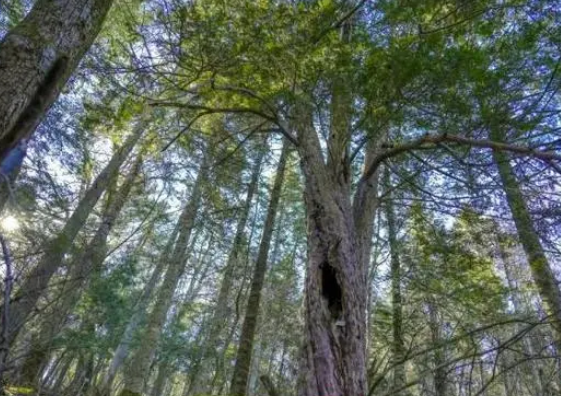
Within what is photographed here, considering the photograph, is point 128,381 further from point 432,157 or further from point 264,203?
point 432,157

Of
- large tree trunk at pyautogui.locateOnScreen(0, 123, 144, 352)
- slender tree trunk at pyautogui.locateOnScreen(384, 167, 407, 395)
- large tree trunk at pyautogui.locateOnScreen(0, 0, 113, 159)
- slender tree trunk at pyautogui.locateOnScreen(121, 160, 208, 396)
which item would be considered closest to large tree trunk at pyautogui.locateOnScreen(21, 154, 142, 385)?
large tree trunk at pyautogui.locateOnScreen(0, 123, 144, 352)

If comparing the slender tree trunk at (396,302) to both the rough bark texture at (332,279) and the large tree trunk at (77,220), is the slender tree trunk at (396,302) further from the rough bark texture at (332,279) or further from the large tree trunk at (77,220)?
the large tree trunk at (77,220)

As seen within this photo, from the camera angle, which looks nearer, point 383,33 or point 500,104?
point 500,104

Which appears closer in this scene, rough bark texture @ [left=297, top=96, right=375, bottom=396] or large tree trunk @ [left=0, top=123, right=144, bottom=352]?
rough bark texture @ [left=297, top=96, right=375, bottom=396]

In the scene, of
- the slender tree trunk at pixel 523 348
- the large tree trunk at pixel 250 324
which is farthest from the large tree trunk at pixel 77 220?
the slender tree trunk at pixel 523 348

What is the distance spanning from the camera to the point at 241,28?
11.0 ft

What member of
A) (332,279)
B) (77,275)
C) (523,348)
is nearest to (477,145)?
(332,279)

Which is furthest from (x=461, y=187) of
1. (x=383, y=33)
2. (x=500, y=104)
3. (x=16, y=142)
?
(x=16, y=142)

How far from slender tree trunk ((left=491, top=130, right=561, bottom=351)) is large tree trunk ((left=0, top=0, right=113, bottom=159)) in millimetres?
3407

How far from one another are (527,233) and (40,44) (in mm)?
5341

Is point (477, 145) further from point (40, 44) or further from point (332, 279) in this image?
point (40, 44)

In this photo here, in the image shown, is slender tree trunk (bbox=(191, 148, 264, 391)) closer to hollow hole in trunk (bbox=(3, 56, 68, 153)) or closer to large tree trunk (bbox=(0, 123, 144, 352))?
large tree trunk (bbox=(0, 123, 144, 352))

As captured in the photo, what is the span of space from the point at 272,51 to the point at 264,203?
205 inches

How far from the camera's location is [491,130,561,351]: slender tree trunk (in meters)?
3.82
